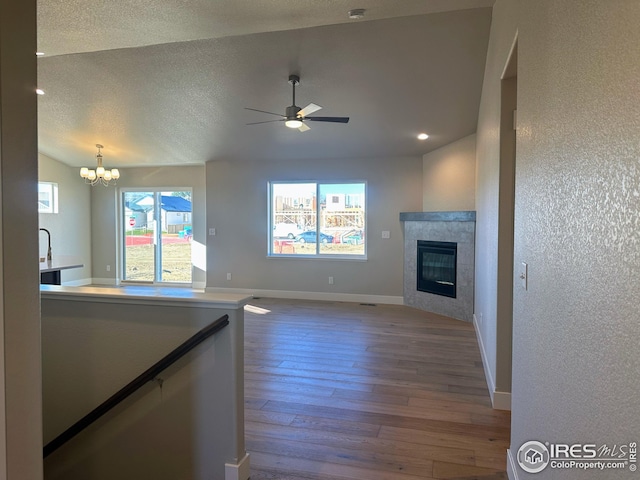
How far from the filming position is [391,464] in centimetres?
232

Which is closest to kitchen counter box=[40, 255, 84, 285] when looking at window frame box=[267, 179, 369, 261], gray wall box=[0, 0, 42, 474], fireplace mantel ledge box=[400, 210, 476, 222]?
gray wall box=[0, 0, 42, 474]

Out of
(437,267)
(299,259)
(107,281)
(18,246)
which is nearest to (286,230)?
(299,259)

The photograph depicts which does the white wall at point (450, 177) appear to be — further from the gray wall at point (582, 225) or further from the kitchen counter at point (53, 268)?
the kitchen counter at point (53, 268)

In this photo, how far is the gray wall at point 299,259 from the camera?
22.2ft

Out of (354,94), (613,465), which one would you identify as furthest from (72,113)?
(613,465)

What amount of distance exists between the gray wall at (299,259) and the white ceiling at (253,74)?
301 mm

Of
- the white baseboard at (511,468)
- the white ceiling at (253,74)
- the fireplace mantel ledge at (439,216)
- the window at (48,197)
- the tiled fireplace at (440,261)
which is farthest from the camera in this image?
the window at (48,197)

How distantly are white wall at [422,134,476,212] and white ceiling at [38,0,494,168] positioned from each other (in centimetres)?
21

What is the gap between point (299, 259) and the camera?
7.26m

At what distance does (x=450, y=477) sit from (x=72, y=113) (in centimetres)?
656

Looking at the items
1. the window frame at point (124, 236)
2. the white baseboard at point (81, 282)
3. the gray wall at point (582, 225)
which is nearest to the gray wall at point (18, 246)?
the gray wall at point (582, 225)

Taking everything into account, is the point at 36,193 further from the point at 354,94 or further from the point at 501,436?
the point at 354,94

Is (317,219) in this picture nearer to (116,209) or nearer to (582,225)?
(116,209)

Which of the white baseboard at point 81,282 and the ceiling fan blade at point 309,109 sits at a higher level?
the ceiling fan blade at point 309,109
